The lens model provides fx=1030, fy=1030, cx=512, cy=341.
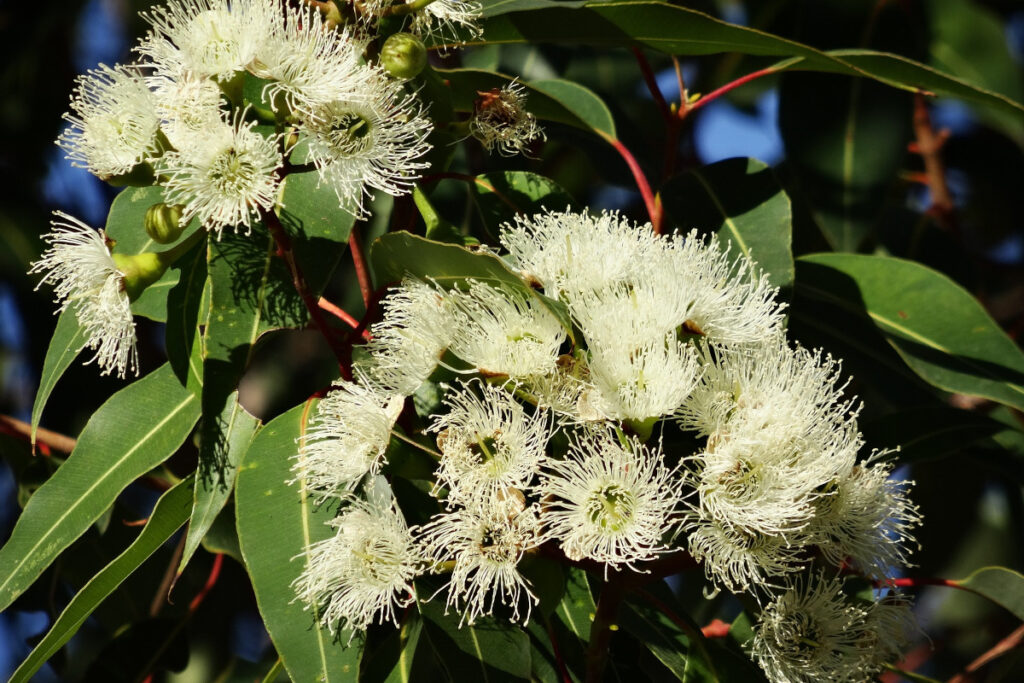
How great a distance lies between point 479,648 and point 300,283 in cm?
47

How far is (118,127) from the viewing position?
1116mm

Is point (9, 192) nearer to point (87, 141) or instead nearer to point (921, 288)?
point (87, 141)

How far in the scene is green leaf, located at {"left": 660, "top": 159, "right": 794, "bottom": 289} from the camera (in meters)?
1.39

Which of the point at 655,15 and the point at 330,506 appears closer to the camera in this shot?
the point at 330,506

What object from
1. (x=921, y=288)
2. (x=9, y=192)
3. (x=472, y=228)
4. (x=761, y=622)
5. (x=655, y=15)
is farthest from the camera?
(x=9, y=192)

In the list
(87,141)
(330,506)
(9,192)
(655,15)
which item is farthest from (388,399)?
(9,192)

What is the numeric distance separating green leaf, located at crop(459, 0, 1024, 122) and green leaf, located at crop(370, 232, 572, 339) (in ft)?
1.25

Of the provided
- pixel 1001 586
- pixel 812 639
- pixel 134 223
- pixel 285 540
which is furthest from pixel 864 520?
pixel 134 223

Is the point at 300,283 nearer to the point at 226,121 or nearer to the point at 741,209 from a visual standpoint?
the point at 226,121

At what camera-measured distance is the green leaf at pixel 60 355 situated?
1268 mm

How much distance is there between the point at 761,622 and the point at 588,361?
377 millimetres

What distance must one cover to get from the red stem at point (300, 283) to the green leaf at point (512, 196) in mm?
266

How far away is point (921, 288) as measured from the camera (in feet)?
5.05

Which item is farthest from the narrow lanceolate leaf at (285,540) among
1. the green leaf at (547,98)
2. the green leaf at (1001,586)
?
the green leaf at (1001,586)
